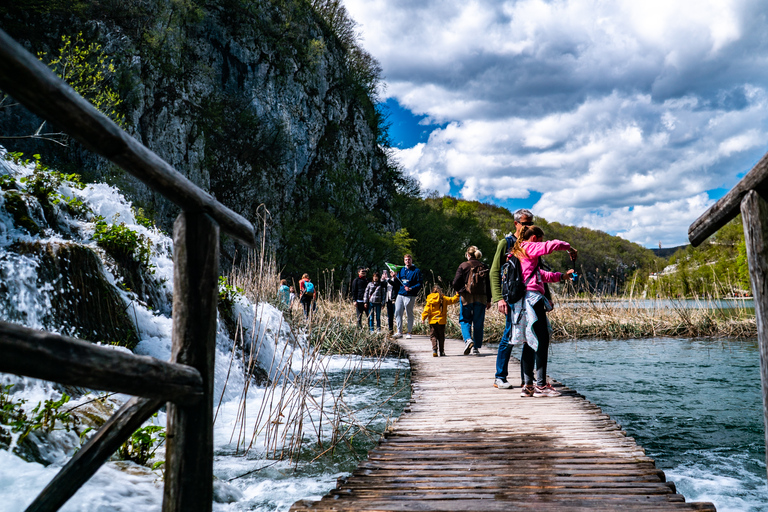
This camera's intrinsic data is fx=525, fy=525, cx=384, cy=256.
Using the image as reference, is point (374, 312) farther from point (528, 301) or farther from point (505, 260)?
point (528, 301)

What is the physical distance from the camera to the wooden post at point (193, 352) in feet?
5.76

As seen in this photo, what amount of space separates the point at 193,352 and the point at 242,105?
2665 cm

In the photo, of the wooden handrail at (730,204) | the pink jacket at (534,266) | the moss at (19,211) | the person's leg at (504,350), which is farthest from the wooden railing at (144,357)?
the moss at (19,211)

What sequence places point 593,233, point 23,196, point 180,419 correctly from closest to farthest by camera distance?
1. point 180,419
2. point 23,196
3. point 593,233

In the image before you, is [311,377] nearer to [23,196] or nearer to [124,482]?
[124,482]

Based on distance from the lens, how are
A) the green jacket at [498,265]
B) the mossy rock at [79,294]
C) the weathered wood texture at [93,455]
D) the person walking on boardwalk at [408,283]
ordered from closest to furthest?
the weathered wood texture at [93,455] → the mossy rock at [79,294] → the green jacket at [498,265] → the person walking on boardwalk at [408,283]

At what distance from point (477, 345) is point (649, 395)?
8.81ft

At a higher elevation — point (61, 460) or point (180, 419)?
point (180, 419)

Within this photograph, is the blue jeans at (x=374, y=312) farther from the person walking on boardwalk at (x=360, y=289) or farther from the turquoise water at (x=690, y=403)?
the turquoise water at (x=690, y=403)

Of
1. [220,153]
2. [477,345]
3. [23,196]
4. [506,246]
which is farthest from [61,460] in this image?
[220,153]

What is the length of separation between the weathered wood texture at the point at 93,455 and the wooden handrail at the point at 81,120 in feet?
2.20

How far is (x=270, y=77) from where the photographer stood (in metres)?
27.4

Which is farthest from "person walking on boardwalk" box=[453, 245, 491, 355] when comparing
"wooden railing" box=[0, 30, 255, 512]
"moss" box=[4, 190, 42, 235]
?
"wooden railing" box=[0, 30, 255, 512]

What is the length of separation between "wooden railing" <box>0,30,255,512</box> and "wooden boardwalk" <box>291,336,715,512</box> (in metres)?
1.10
